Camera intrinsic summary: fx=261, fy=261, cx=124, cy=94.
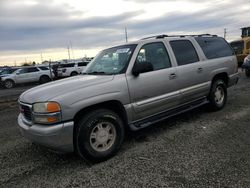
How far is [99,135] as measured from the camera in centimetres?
392

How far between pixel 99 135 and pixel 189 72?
2453 millimetres

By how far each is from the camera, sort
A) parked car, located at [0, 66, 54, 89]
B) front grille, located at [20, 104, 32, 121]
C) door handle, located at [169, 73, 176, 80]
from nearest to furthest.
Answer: front grille, located at [20, 104, 32, 121] → door handle, located at [169, 73, 176, 80] → parked car, located at [0, 66, 54, 89]

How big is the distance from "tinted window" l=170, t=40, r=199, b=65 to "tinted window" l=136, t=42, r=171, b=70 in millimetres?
302

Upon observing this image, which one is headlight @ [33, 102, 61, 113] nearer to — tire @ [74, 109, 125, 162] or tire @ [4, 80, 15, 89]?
tire @ [74, 109, 125, 162]

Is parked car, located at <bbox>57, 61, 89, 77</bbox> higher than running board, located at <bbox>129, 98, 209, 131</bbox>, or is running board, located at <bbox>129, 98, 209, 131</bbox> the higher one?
parked car, located at <bbox>57, 61, 89, 77</bbox>

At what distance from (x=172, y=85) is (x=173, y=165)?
1758 millimetres

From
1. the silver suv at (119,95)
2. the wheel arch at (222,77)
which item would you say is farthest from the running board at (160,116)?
the wheel arch at (222,77)

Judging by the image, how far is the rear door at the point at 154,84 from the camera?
4355mm

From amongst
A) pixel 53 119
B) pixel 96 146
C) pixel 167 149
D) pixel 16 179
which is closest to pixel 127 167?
pixel 96 146

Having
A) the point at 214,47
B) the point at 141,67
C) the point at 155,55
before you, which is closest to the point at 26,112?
the point at 141,67

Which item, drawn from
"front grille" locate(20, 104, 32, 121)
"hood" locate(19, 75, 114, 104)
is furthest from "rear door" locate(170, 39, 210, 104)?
"front grille" locate(20, 104, 32, 121)

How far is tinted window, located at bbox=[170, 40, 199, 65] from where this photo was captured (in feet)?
17.2

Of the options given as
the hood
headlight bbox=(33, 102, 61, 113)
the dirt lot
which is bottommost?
the dirt lot

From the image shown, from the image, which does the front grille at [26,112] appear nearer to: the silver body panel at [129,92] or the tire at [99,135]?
the silver body panel at [129,92]
